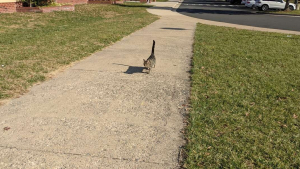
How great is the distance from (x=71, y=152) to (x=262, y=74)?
5.05 m

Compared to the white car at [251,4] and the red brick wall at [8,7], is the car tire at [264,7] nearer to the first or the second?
the white car at [251,4]

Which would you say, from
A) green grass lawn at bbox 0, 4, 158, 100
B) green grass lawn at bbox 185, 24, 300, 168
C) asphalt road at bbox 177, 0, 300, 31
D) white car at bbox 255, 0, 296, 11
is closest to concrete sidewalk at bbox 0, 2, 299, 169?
green grass lawn at bbox 185, 24, 300, 168

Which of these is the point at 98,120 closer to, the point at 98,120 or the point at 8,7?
the point at 98,120

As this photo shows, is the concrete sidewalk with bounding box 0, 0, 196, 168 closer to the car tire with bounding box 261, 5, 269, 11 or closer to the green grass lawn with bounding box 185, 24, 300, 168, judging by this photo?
the green grass lawn with bounding box 185, 24, 300, 168

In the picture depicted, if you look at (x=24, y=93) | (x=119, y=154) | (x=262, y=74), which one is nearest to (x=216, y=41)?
(x=262, y=74)

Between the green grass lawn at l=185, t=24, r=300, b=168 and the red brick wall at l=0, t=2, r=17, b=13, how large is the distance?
11.3 m

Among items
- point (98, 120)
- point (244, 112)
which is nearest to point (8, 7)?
point (98, 120)

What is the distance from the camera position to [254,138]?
381cm

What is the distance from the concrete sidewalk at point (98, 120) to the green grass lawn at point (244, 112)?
328 mm

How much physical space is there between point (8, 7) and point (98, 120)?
13518mm

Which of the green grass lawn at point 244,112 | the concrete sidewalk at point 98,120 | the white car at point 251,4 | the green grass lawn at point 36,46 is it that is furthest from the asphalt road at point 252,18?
the concrete sidewalk at point 98,120

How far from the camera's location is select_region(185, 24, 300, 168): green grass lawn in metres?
3.41

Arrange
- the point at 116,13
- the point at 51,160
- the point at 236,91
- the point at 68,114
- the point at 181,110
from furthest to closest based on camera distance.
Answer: the point at 116,13
the point at 236,91
the point at 181,110
the point at 68,114
the point at 51,160

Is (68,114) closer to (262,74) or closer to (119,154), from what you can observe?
(119,154)
